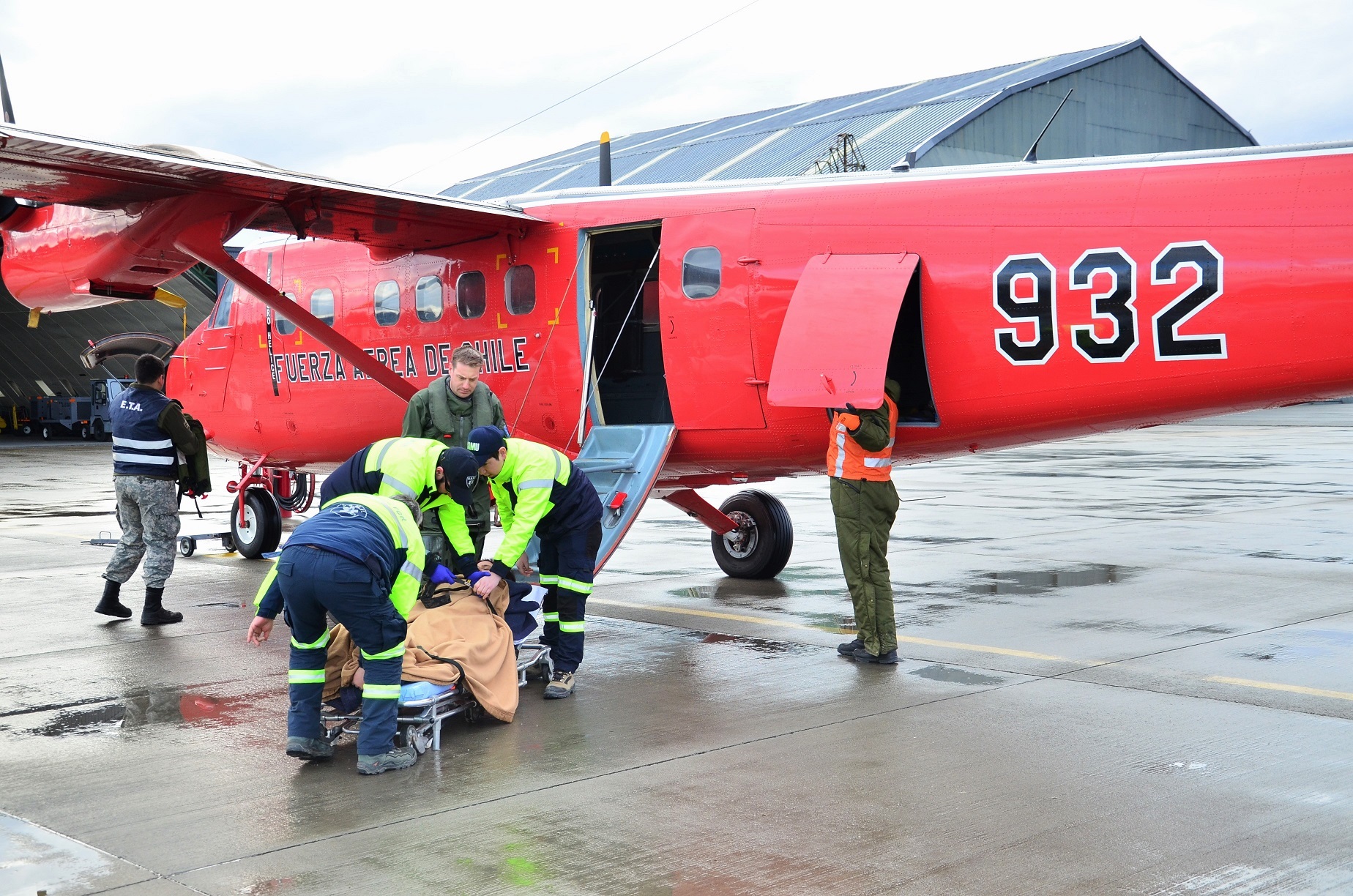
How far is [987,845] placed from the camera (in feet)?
15.5

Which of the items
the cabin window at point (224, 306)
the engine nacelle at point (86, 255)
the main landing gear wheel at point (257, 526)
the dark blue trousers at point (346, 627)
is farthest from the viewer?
the main landing gear wheel at point (257, 526)

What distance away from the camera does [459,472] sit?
20.9ft

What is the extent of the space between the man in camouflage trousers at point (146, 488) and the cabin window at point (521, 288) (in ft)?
9.36

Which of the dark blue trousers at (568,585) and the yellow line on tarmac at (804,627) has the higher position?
the dark blue trousers at (568,585)

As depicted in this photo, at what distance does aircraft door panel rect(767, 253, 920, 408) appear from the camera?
8.03 meters

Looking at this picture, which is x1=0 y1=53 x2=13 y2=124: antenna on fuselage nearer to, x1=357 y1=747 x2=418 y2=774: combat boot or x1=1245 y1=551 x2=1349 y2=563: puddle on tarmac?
x1=357 y1=747 x2=418 y2=774: combat boot

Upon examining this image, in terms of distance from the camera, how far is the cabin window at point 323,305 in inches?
471

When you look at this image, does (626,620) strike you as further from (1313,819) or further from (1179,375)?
(1313,819)

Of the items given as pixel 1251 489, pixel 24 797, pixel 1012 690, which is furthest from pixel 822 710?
pixel 1251 489

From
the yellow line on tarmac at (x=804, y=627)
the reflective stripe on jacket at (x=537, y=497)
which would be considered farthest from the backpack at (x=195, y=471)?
the reflective stripe on jacket at (x=537, y=497)

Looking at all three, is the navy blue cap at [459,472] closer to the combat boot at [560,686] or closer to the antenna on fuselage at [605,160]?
the combat boot at [560,686]

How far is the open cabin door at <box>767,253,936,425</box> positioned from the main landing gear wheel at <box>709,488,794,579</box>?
296 cm

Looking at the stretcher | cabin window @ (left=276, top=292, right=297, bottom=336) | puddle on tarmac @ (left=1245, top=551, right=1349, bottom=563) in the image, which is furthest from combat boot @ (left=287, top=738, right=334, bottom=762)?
puddle on tarmac @ (left=1245, top=551, right=1349, bottom=563)

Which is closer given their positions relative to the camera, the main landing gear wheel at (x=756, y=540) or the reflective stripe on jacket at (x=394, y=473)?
the reflective stripe on jacket at (x=394, y=473)
